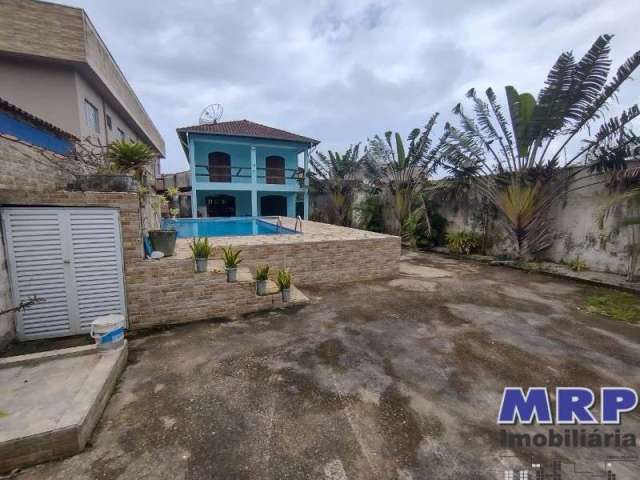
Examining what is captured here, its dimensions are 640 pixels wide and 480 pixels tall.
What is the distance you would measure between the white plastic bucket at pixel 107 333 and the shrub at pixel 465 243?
1191 cm

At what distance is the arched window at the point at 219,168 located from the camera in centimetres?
1784

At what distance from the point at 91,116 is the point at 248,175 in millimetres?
8586

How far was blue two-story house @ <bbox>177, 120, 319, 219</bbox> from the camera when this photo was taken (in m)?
16.0

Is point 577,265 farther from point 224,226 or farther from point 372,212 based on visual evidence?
point 224,226

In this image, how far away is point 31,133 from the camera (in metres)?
5.40

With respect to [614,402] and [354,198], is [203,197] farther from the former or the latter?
[614,402]

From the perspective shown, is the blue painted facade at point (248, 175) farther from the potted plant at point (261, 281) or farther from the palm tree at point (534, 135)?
the potted plant at point (261, 281)

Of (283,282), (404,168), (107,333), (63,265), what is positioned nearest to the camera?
(107,333)

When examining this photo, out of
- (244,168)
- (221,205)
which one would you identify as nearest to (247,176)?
(244,168)

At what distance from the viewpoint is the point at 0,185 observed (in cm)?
403

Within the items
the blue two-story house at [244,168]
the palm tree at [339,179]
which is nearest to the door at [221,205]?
the blue two-story house at [244,168]

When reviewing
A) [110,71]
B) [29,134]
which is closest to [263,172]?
[110,71]

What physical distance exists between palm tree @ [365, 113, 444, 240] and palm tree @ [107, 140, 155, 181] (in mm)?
10021

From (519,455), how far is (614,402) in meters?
1.79
